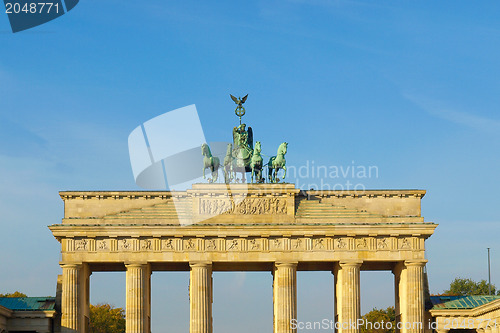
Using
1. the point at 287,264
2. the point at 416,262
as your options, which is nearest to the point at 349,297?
the point at 287,264

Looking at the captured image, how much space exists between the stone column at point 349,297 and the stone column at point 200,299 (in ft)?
32.2

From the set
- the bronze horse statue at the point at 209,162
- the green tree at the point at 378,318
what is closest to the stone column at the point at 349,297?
the bronze horse statue at the point at 209,162

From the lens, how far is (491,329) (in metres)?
69.2

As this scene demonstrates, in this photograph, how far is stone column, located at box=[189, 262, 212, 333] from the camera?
7125 centimetres

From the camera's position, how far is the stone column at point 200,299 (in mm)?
71250

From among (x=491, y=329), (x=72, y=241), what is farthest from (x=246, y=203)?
(x=491, y=329)

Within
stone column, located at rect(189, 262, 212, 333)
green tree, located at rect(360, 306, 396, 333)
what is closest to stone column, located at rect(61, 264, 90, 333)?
stone column, located at rect(189, 262, 212, 333)

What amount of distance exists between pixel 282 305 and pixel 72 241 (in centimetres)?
1629

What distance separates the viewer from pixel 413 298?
7144 cm

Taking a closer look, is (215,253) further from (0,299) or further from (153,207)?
(0,299)

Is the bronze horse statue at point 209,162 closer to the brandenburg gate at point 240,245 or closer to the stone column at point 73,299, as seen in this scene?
the brandenburg gate at point 240,245

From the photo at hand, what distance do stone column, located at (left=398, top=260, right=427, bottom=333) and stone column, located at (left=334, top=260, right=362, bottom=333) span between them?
349 cm

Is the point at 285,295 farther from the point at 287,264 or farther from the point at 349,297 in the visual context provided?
the point at 349,297

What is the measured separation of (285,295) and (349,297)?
4.75m
